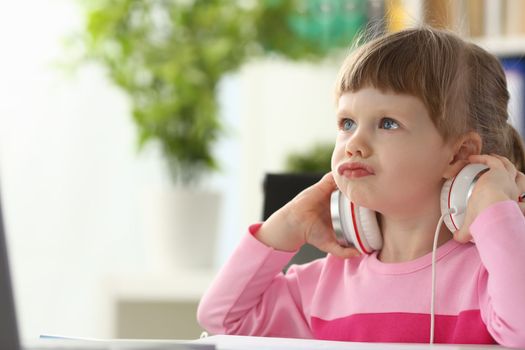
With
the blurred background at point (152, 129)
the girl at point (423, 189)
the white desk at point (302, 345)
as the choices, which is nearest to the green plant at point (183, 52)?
the blurred background at point (152, 129)

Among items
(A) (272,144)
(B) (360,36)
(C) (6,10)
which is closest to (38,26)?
(C) (6,10)

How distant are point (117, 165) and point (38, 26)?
1.97ft

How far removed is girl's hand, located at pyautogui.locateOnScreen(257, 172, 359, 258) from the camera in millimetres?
1318

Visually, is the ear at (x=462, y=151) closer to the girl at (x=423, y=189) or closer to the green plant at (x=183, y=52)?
the girl at (x=423, y=189)

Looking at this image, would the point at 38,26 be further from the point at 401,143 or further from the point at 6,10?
the point at 401,143

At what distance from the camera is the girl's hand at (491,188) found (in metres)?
1.09

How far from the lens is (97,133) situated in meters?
3.55

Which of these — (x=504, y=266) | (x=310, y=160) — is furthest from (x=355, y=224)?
(x=310, y=160)

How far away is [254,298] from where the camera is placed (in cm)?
133

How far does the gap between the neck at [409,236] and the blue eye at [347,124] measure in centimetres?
13

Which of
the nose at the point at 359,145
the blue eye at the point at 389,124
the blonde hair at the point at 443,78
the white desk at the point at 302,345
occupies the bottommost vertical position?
the white desk at the point at 302,345

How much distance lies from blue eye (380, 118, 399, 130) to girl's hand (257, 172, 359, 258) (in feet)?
0.68

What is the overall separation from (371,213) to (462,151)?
0.14 meters

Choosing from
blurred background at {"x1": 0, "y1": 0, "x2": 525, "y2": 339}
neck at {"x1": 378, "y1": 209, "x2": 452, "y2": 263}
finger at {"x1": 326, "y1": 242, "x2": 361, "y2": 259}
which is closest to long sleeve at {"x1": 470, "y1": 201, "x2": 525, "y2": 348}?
neck at {"x1": 378, "y1": 209, "x2": 452, "y2": 263}
